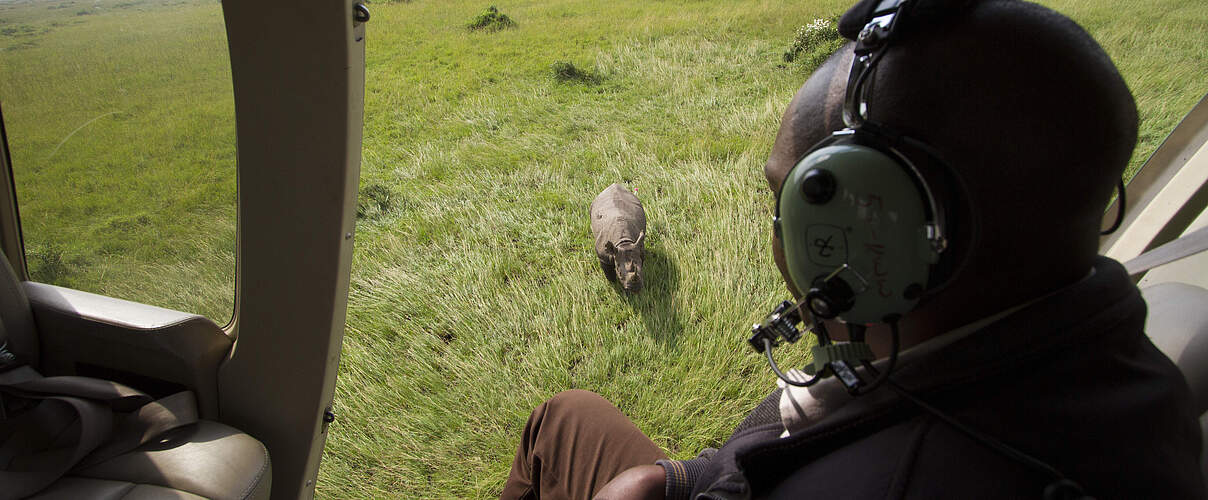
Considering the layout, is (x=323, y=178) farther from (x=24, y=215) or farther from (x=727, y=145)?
(x=727, y=145)

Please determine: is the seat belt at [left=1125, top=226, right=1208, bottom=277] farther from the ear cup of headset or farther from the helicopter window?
the helicopter window

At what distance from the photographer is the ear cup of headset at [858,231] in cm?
77

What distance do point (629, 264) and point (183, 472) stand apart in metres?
1.81

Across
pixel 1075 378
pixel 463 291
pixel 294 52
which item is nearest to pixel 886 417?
pixel 1075 378

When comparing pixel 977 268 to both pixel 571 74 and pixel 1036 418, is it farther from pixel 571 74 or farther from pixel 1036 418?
pixel 571 74

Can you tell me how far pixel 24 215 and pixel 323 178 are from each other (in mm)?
1245

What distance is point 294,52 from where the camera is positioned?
1.38 meters

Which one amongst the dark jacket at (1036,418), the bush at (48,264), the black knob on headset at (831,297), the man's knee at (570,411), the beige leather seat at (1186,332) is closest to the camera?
the dark jacket at (1036,418)

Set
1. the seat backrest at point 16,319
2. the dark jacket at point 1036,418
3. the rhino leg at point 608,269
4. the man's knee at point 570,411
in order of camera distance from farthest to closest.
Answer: the rhino leg at point 608,269, the seat backrest at point 16,319, the man's knee at point 570,411, the dark jacket at point 1036,418

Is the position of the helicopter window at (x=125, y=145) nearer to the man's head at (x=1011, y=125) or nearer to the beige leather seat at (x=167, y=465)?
the beige leather seat at (x=167, y=465)

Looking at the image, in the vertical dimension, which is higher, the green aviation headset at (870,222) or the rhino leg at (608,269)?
the green aviation headset at (870,222)

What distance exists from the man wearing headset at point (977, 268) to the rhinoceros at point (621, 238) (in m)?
1.84

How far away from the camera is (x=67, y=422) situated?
153 centimetres

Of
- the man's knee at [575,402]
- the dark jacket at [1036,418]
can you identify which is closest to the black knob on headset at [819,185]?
the dark jacket at [1036,418]
